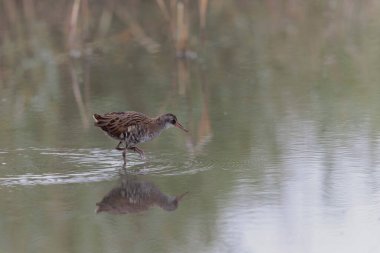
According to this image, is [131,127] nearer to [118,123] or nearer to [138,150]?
[118,123]

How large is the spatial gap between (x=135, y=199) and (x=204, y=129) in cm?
281

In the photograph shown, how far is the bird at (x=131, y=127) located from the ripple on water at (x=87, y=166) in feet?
0.51

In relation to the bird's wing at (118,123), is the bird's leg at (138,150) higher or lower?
lower

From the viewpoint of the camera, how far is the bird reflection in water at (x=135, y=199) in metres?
7.94

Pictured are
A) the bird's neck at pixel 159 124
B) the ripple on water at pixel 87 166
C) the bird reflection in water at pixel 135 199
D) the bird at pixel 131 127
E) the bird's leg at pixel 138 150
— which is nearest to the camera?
the bird reflection in water at pixel 135 199

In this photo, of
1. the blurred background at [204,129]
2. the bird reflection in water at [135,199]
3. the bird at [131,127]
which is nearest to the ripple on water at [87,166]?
the blurred background at [204,129]

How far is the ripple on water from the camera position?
8914 mm

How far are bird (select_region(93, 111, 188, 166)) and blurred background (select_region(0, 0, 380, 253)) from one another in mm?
198

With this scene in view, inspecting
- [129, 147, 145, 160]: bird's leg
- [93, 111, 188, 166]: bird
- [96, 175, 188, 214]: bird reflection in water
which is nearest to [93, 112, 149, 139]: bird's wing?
[93, 111, 188, 166]: bird

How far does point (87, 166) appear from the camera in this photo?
9.35 m

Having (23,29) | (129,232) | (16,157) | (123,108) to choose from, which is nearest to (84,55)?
(23,29)

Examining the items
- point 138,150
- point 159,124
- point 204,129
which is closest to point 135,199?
point 138,150

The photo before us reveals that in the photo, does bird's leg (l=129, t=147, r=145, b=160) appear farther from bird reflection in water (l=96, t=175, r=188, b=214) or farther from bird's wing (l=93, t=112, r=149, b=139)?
bird reflection in water (l=96, t=175, r=188, b=214)

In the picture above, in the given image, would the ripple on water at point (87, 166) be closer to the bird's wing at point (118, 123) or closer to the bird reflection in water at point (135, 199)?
the bird's wing at point (118, 123)
